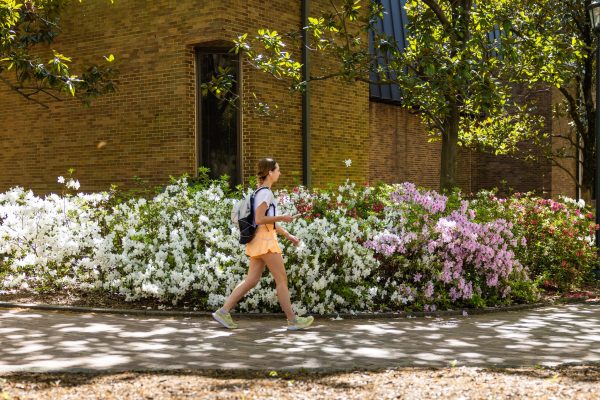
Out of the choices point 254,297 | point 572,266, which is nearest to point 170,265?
point 254,297

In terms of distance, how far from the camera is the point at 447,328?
321 inches

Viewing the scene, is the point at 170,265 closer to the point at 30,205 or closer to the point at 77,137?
the point at 30,205

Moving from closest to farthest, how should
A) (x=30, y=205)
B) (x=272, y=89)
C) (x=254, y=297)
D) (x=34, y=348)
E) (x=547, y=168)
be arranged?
(x=34, y=348)
(x=254, y=297)
(x=30, y=205)
(x=272, y=89)
(x=547, y=168)

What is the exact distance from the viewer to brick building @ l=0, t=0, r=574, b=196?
48.7 ft

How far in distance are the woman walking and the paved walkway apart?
19 centimetres

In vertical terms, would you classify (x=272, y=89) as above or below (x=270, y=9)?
below

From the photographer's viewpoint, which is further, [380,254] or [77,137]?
[77,137]

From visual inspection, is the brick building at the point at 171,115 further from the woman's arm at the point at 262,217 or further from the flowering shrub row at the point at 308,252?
the woman's arm at the point at 262,217

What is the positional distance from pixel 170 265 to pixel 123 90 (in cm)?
684

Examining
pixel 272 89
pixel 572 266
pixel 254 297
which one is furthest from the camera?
pixel 272 89

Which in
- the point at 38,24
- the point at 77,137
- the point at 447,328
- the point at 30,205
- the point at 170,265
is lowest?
the point at 447,328

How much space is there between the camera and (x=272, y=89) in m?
15.4

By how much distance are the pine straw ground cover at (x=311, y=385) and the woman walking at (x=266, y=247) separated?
82.6 inches

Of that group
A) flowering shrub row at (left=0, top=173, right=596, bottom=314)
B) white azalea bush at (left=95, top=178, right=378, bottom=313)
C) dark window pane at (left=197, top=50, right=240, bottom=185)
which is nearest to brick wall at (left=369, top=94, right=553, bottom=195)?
dark window pane at (left=197, top=50, right=240, bottom=185)
